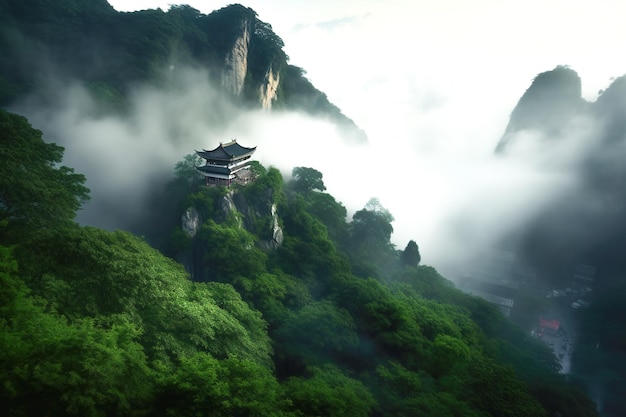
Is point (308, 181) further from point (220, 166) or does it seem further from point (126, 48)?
point (126, 48)

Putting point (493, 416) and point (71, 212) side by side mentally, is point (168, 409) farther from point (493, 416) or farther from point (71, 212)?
point (493, 416)

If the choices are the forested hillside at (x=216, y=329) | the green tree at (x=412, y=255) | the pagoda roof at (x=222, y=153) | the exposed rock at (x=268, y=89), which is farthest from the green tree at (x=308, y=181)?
the exposed rock at (x=268, y=89)

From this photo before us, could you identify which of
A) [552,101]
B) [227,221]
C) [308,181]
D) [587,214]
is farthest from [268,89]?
[552,101]

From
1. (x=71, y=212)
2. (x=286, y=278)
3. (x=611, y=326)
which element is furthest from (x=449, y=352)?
(x=611, y=326)

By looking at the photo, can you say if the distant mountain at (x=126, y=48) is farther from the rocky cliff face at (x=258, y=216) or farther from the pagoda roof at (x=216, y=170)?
the rocky cliff face at (x=258, y=216)

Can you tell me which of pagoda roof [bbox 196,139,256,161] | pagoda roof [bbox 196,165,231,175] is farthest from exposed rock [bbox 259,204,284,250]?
pagoda roof [bbox 196,139,256,161]
